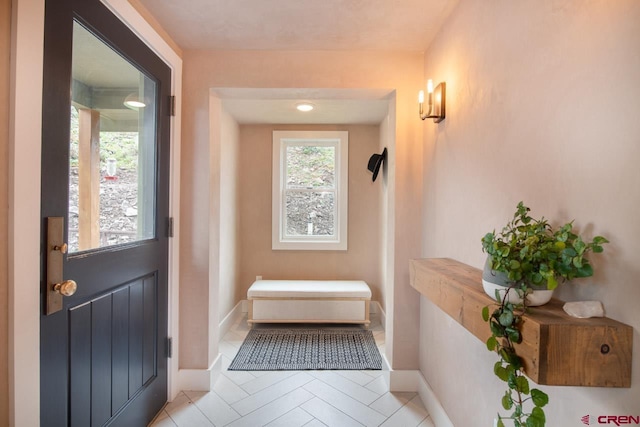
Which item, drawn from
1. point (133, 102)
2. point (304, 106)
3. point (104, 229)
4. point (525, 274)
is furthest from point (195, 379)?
point (304, 106)

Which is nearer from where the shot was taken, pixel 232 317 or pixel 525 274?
pixel 525 274

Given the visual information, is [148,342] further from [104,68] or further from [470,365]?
[470,365]

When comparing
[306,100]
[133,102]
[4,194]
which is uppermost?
[306,100]

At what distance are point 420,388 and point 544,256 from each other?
1656 millimetres

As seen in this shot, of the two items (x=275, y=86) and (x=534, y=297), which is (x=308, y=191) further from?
(x=534, y=297)

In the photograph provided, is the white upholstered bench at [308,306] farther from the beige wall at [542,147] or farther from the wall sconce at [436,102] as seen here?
the wall sconce at [436,102]

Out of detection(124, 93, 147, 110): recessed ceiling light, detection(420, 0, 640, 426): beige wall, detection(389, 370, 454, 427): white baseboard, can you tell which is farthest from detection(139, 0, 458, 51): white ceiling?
detection(389, 370, 454, 427): white baseboard

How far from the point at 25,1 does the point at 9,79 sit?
0.26 meters

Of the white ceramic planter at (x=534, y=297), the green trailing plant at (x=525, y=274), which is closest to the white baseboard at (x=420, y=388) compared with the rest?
the green trailing plant at (x=525, y=274)

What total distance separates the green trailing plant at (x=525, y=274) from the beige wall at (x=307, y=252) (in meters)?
2.87

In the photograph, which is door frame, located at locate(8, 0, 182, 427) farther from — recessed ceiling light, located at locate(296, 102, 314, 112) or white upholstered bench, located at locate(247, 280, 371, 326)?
white upholstered bench, located at locate(247, 280, 371, 326)

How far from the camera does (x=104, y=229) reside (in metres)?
1.45

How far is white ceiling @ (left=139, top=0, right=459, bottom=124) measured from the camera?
63.6 inches

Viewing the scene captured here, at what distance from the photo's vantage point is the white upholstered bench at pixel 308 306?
3.19 meters
